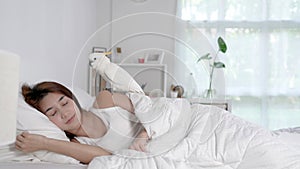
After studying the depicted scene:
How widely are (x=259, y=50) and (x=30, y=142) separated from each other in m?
2.67

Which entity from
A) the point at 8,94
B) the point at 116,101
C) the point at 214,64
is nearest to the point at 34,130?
the point at 116,101

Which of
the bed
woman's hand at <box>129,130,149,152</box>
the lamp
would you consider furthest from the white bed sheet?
the lamp

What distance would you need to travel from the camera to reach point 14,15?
1.69 m

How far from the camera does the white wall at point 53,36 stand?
1.71 metres

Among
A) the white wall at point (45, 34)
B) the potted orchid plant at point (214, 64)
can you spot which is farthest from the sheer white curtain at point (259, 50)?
the white wall at point (45, 34)

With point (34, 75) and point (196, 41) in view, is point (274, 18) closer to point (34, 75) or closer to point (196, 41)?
point (196, 41)

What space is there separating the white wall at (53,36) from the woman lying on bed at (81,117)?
0.29 metres

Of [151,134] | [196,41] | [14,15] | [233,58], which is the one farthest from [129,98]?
[233,58]

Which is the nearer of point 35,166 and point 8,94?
point 8,94

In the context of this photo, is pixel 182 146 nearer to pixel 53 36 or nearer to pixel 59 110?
pixel 59 110

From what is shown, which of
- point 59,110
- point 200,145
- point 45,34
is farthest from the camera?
point 45,34

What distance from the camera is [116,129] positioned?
1434 mm

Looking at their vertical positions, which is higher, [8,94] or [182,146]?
[8,94]

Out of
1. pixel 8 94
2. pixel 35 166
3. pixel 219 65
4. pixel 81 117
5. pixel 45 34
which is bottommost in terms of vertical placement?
pixel 35 166
